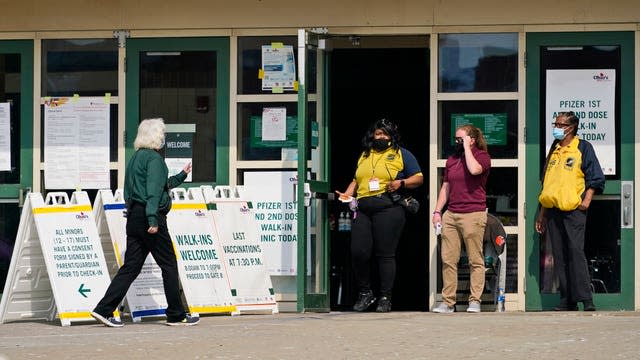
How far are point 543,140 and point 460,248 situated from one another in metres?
1.29

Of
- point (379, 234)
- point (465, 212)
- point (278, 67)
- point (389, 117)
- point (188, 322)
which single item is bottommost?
point (188, 322)

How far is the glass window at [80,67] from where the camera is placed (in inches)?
520

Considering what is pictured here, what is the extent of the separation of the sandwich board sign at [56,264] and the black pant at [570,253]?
13.2ft

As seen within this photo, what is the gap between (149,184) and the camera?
11.1m

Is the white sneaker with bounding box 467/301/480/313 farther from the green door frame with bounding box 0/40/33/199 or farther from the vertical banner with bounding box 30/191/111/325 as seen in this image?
the green door frame with bounding box 0/40/33/199

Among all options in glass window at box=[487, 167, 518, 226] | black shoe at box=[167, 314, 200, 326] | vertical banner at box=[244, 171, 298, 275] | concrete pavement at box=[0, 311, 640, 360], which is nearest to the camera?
concrete pavement at box=[0, 311, 640, 360]

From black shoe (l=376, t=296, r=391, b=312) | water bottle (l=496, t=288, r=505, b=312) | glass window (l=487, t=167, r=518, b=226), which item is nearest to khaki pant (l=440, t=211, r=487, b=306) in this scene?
water bottle (l=496, t=288, r=505, b=312)

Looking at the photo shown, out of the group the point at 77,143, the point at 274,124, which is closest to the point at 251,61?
the point at 274,124

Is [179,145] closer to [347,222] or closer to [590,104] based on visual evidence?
[347,222]

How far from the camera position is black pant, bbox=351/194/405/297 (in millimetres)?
12562

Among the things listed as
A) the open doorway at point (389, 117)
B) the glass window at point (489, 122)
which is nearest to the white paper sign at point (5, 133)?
the open doorway at point (389, 117)

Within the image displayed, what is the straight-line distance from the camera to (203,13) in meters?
13.1

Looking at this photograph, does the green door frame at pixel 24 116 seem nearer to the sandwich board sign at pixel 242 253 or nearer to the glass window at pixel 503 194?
the sandwich board sign at pixel 242 253

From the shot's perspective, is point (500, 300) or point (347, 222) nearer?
point (500, 300)
